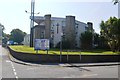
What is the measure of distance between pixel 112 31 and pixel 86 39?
15340 mm

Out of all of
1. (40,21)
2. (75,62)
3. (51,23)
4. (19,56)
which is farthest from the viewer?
(40,21)

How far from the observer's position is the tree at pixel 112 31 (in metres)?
50.7

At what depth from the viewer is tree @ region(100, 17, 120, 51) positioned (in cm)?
5066

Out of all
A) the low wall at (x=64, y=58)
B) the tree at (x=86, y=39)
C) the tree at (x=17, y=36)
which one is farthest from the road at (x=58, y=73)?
the tree at (x=17, y=36)

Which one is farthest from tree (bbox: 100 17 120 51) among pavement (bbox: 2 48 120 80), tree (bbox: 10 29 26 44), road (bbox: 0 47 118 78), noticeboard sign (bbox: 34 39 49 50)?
tree (bbox: 10 29 26 44)

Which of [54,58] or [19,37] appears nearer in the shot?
[54,58]

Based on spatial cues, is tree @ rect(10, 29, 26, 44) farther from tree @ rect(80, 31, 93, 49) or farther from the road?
the road

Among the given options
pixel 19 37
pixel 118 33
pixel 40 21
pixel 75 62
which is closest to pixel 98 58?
pixel 75 62

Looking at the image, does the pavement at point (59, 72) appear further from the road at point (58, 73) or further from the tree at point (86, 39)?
the tree at point (86, 39)

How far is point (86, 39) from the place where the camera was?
67188 mm

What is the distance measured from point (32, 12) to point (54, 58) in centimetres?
3618

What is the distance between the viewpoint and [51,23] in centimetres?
7075

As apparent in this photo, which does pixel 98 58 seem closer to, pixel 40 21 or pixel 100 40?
pixel 100 40

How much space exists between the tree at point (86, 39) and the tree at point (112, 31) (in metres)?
11.4
